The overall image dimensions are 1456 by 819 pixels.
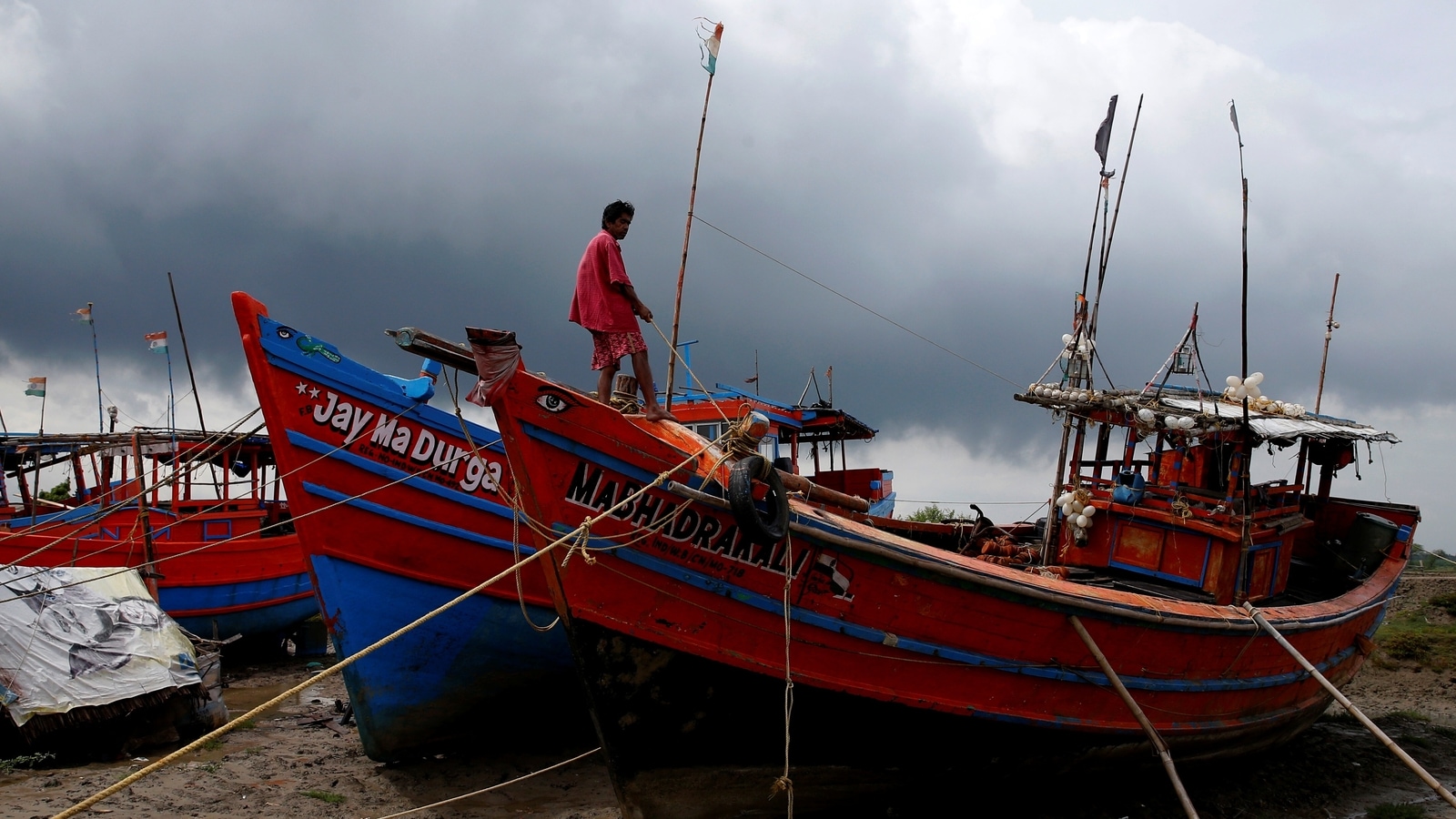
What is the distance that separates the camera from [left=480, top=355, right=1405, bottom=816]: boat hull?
5.31 meters

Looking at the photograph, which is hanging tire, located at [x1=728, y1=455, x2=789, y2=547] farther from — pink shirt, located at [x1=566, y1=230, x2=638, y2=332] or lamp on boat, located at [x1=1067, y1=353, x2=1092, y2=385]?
lamp on boat, located at [x1=1067, y1=353, x2=1092, y2=385]

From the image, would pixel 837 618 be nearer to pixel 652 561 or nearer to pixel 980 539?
pixel 652 561

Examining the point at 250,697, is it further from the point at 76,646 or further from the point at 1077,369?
the point at 1077,369

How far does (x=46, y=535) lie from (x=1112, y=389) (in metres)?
13.9

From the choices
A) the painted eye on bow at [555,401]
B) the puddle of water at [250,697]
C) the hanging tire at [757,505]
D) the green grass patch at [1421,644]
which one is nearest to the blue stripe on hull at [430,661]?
the puddle of water at [250,697]

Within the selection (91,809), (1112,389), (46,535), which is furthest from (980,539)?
(46,535)

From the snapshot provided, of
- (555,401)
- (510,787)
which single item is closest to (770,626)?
(555,401)

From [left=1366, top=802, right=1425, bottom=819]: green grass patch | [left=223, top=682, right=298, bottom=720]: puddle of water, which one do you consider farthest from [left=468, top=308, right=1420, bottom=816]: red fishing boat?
[left=223, top=682, right=298, bottom=720]: puddle of water

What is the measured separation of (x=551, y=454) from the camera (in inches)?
204

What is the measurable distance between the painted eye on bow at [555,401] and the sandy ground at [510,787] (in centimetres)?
358

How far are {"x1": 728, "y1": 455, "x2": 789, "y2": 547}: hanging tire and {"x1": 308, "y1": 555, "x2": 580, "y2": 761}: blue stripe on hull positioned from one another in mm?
3766

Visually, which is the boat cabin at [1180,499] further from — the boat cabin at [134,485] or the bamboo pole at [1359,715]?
the boat cabin at [134,485]

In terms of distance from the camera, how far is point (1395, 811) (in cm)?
789

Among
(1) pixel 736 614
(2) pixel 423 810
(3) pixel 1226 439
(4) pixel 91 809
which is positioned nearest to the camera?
(1) pixel 736 614
